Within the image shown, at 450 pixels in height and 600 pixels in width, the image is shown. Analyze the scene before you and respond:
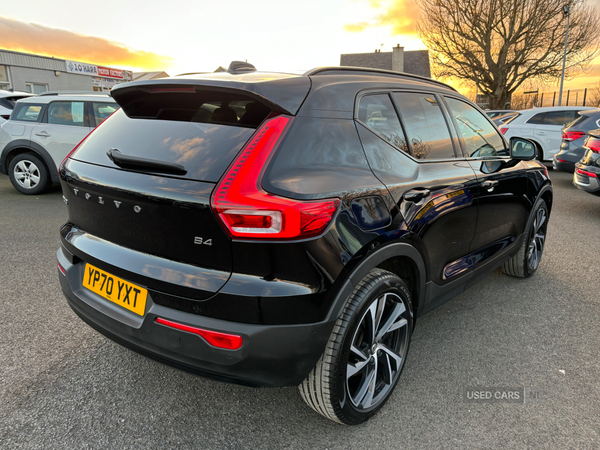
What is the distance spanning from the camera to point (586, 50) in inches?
1164

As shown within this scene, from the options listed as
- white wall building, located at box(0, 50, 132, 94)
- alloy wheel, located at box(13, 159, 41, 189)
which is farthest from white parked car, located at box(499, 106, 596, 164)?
white wall building, located at box(0, 50, 132, 94)

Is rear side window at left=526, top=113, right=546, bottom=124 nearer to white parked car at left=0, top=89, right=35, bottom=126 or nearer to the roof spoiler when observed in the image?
the roof spoiler

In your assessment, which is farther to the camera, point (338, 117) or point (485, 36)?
point (485, 36)

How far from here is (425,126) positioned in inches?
105

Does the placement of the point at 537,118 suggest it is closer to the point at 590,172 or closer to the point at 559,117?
the point at 559,117

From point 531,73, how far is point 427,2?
8.69 metres

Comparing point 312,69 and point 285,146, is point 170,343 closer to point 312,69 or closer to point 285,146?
point 285,146

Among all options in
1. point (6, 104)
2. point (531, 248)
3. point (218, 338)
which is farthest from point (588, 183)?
point (6, 104)

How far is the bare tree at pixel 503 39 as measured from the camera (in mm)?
28109

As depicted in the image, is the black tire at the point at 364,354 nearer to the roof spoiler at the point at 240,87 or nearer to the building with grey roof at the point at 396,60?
the roof spoiler at the point at 240,87

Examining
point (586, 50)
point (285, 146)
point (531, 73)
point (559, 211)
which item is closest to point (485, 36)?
point (531, 73)

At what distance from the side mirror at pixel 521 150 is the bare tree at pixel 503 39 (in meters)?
29.6

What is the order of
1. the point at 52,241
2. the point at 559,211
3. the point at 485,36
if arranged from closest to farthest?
the point at 52,241 < the point at 559,211 < the point at 485,36

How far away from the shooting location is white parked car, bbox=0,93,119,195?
7.54 metres
